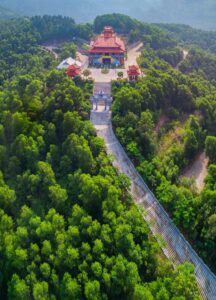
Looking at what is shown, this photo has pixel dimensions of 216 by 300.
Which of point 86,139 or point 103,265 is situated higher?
point 86,139

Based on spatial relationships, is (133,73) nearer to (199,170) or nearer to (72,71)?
(72,71)

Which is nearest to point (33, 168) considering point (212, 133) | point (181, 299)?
point (181, 299)

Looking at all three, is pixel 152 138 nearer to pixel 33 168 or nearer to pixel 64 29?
pixel 33 168

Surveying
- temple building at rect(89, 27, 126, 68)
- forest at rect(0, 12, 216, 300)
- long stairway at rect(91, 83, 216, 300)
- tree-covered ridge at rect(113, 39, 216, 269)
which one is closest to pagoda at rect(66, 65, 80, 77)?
forest at rect(0, 12, 216, 300)

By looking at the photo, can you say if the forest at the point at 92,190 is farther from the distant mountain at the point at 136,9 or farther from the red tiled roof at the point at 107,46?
the distant mountain at the point at 136,9

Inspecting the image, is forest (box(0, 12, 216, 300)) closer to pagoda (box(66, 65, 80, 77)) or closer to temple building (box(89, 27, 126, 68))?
pagoda (box(66, 65, 80, 77))

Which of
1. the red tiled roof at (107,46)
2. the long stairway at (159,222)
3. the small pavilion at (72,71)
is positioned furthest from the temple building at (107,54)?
the long stairway at (159,222)
